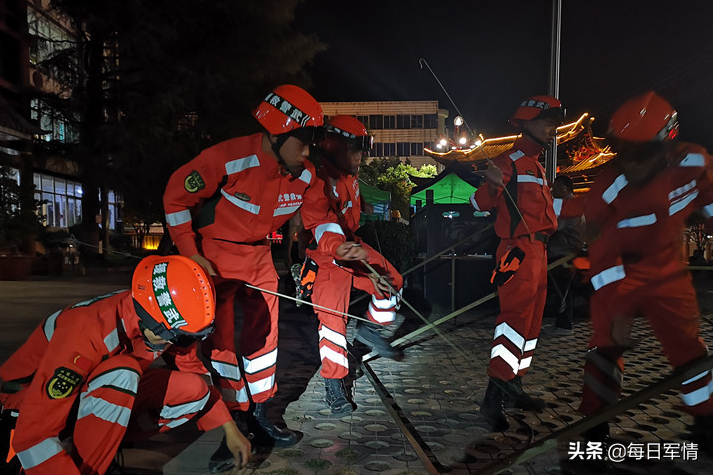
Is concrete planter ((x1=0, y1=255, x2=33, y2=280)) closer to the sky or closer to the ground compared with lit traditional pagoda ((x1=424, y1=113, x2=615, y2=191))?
closer to the ground

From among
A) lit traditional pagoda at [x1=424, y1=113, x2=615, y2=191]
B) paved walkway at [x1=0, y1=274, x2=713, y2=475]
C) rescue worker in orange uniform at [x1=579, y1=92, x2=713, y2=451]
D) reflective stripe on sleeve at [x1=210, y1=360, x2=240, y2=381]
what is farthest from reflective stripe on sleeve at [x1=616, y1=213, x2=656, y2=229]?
lit traditional pagoda at [x1=424, y1=113, x2=615, y2=191]

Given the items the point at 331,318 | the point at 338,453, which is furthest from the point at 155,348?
the point at 331,318

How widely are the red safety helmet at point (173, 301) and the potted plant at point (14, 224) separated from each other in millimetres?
14342

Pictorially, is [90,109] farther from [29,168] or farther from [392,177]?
[392,177]

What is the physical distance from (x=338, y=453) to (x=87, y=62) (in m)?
20.5

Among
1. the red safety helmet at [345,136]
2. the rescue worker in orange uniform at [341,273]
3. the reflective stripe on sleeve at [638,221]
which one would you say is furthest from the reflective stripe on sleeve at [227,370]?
the reflective stripe on sleeve at [638,221]

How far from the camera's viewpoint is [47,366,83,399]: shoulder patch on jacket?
2.23 metres

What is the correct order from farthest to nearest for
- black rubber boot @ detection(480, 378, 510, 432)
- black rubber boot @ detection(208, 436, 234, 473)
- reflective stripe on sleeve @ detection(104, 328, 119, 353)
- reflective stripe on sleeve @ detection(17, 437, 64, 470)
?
black rubber boot @ detection(480, 378, 510, 432) → black rubber boot @ detection(208, 436, 234, 473) → reflective stripe on sleeve @ detection(104, 328, 119, 353) → reflective stripe on sleeve @ detection(17, 437, 64, 470)

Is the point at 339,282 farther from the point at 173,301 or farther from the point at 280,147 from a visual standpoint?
the point at 173,301

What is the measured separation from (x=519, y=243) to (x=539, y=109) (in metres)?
0.95

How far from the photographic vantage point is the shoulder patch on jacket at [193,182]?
326 centimetres

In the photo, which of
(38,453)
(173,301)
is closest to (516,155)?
(173,301)

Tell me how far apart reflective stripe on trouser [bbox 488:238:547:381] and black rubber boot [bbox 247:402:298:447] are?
1429mm

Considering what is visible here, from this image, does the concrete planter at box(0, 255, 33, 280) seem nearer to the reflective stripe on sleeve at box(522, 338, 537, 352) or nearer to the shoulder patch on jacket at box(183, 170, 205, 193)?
the shoulder patch on jacket at box(183, 170, 205, 193)
